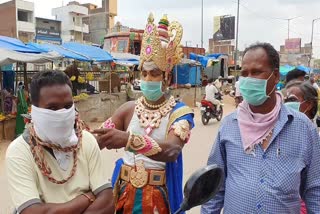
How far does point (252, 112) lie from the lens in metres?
2.05

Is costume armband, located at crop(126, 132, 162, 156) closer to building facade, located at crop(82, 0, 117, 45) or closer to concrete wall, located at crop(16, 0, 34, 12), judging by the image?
concrete wall, located at crop(16, 0, 34, 12)

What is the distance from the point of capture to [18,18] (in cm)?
4106

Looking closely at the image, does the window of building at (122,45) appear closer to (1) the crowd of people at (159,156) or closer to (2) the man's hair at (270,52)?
(1) the crowd of people at (159,156)

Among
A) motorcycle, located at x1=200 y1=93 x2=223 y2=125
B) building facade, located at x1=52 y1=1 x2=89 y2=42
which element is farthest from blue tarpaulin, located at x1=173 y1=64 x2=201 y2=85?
building facade, located at x1=52 y1=1 x2=89 y2=42

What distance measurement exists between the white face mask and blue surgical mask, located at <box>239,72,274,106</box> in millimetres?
938

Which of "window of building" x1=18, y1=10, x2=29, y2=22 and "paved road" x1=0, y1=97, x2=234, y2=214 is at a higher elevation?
"window of building" x1=18, y1=10, x2=29, y2=22

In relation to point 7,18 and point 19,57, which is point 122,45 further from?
point 7,18

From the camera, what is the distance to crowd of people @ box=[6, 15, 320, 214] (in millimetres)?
1643

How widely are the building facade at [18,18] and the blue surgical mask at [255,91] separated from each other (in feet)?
133

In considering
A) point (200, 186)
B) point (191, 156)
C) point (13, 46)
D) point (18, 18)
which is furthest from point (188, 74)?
point (18, 18)

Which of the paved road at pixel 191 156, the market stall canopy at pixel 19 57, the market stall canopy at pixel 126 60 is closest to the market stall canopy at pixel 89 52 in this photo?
the market stall canopy at pixel 126 60

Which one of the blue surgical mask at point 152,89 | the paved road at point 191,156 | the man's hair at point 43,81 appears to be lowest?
the paved road at point 191,156

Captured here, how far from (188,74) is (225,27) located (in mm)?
19055

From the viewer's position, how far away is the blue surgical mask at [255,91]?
200 cm
